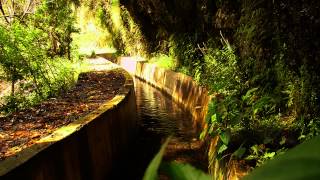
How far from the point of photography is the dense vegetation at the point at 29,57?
11.0m

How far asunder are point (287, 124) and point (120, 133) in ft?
12.3

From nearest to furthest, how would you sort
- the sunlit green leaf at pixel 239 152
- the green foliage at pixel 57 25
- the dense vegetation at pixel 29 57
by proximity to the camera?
the sunlit green leaf at pixel 239 152 < the dense vegetation at pixel 29 57 < the green foliage at pixel 57 25

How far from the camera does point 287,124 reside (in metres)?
6.95

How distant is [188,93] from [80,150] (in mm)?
8169

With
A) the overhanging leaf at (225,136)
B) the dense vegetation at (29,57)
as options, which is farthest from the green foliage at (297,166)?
the dense vegetation at (29,57)

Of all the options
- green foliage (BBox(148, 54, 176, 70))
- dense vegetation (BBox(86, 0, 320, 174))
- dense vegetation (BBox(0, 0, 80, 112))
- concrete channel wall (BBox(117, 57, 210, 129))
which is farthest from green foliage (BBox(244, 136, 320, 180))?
green foliage (BBox(148, 54, 176, 70))

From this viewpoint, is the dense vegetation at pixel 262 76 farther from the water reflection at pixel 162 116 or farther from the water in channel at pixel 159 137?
the water reflection at pixel 162 116

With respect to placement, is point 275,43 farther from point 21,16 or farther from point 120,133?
point 21,16

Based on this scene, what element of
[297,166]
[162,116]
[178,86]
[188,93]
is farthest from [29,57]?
[297,166]

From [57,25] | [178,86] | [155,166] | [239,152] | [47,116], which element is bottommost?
[178,86]

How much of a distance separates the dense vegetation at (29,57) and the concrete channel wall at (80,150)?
2.66 metres

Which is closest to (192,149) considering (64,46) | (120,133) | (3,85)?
(120,133)

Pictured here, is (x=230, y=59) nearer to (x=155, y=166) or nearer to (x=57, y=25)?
(x=57, y=25)

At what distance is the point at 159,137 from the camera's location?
38.3ft
